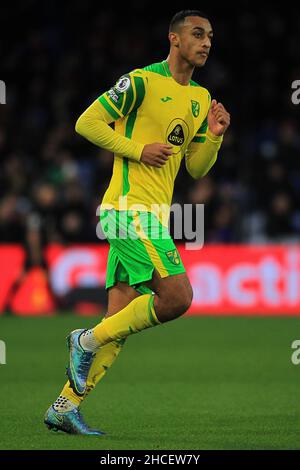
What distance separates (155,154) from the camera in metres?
6.12

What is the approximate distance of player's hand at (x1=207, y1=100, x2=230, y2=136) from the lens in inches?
257

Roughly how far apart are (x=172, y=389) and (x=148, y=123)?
8.71 ft

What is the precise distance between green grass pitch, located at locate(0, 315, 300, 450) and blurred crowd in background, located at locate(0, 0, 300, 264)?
2.52 meters

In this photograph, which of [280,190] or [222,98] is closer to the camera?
[280,190]

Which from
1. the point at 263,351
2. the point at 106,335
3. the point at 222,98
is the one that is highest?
the point at 222,98

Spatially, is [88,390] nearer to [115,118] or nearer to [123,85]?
[115,118]

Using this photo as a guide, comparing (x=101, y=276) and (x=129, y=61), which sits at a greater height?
(x=129, y=61)

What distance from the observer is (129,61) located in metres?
18.0

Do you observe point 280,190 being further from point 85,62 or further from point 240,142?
point 85,62

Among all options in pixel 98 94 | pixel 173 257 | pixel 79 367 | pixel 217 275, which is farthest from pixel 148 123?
pixel 98 94

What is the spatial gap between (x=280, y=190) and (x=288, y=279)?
1.80 metres

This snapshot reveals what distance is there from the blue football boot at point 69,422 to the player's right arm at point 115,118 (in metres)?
1.50
